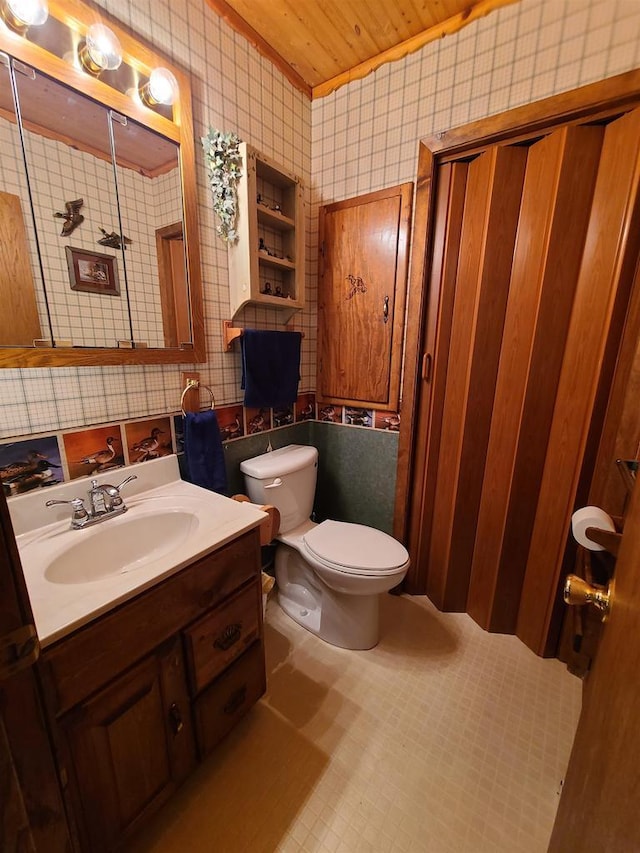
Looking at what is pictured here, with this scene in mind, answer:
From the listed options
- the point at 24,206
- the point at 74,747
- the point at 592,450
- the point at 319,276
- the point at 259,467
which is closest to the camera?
the point at 74,747

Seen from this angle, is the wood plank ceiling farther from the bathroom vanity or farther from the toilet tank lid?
the bathroom vanity

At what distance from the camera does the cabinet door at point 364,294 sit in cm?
163

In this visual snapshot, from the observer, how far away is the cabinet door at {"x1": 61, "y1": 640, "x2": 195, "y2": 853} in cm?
75

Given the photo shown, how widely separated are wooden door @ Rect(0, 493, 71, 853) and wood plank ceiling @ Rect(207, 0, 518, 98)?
1.89 m

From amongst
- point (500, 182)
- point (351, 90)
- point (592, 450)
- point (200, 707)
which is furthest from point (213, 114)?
point (200, 707)

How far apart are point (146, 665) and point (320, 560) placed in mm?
753

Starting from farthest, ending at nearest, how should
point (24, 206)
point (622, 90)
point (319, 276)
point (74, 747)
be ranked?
point (319, 276)
point (622, 90)
point (24, 206)
point (74, 747)

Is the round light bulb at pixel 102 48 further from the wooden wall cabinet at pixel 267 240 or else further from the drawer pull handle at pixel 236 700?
the drawer pull handle at pixel 236 700

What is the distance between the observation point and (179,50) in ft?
3.96

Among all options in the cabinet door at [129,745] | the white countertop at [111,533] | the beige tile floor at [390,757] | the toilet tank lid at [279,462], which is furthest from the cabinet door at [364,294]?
the cabinet door at [129,745]

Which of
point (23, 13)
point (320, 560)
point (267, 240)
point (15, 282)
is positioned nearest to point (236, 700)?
point (320, 560)

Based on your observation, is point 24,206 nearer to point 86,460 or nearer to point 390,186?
point 86,460

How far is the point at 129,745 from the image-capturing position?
831 mm

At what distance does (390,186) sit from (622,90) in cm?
80
